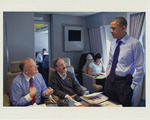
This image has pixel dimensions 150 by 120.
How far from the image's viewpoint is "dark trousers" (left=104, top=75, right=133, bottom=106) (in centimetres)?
150

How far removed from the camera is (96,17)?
166 centimetres

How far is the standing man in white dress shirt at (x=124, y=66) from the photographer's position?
1473mm

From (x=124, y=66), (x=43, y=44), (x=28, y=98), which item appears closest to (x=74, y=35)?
(x=43, y=44)

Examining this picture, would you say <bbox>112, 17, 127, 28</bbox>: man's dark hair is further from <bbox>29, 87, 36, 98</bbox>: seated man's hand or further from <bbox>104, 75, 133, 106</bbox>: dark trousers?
<bbox>29, 87, 36, 98</bbox>: seated man's hand

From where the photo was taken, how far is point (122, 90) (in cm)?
151

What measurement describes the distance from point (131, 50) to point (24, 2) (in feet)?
4.30

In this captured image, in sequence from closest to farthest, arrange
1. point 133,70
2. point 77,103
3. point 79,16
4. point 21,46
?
point 77,103 → point 133,70 → point 79,16 → point 21,46

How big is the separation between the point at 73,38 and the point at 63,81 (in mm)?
585

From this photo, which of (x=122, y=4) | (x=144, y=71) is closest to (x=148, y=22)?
(x=122, y=4)

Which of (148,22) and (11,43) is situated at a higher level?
(148,22)

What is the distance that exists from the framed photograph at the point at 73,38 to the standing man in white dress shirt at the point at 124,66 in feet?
1.44

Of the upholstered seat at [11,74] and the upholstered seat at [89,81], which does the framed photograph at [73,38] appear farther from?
the upholstered seat at [11,74]

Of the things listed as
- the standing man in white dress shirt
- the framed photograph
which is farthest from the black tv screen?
the standing man in white dress shirt

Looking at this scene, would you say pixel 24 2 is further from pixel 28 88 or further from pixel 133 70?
pixel 133 70
